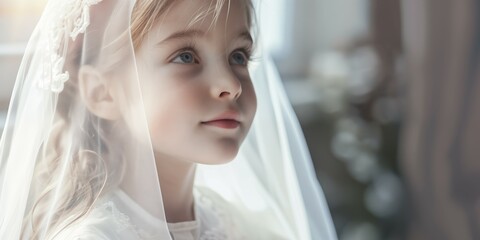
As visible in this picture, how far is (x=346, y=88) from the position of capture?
6.91ft

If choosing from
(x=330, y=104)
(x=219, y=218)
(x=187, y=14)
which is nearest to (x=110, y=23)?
(x=187, y=14)

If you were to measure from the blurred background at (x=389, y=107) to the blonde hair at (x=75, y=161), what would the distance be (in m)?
1.09

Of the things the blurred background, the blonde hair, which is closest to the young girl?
the blonde hair

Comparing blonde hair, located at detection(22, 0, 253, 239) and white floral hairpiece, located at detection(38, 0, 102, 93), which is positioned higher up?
white floral hairpiece, located at detection(38, 0, 102, 93)

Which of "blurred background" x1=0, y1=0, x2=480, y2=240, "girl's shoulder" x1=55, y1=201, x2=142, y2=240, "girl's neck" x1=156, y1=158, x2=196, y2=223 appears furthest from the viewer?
"blurred background" x1=0, y1=0, x2=480, y2=240

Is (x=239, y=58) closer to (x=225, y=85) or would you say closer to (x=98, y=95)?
(x=225, y=85)

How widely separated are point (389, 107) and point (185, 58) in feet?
4.21

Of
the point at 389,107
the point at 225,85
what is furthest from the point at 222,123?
the point at 389,107

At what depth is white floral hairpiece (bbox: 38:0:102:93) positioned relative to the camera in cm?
85

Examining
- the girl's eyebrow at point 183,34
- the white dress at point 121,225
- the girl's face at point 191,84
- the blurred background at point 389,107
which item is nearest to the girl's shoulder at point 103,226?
the white dress at point 121,225

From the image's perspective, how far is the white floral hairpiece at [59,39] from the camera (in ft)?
2.80

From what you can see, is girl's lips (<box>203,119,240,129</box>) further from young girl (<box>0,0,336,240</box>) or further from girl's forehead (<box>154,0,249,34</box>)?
girl's forehead (<box>154,0,249,34</box>)

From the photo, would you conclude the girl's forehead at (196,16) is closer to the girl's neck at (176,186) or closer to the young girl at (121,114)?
the young girl at (121,114)

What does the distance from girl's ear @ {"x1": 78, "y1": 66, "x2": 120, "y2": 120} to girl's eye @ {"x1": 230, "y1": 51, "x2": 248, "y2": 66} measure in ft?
0.57
